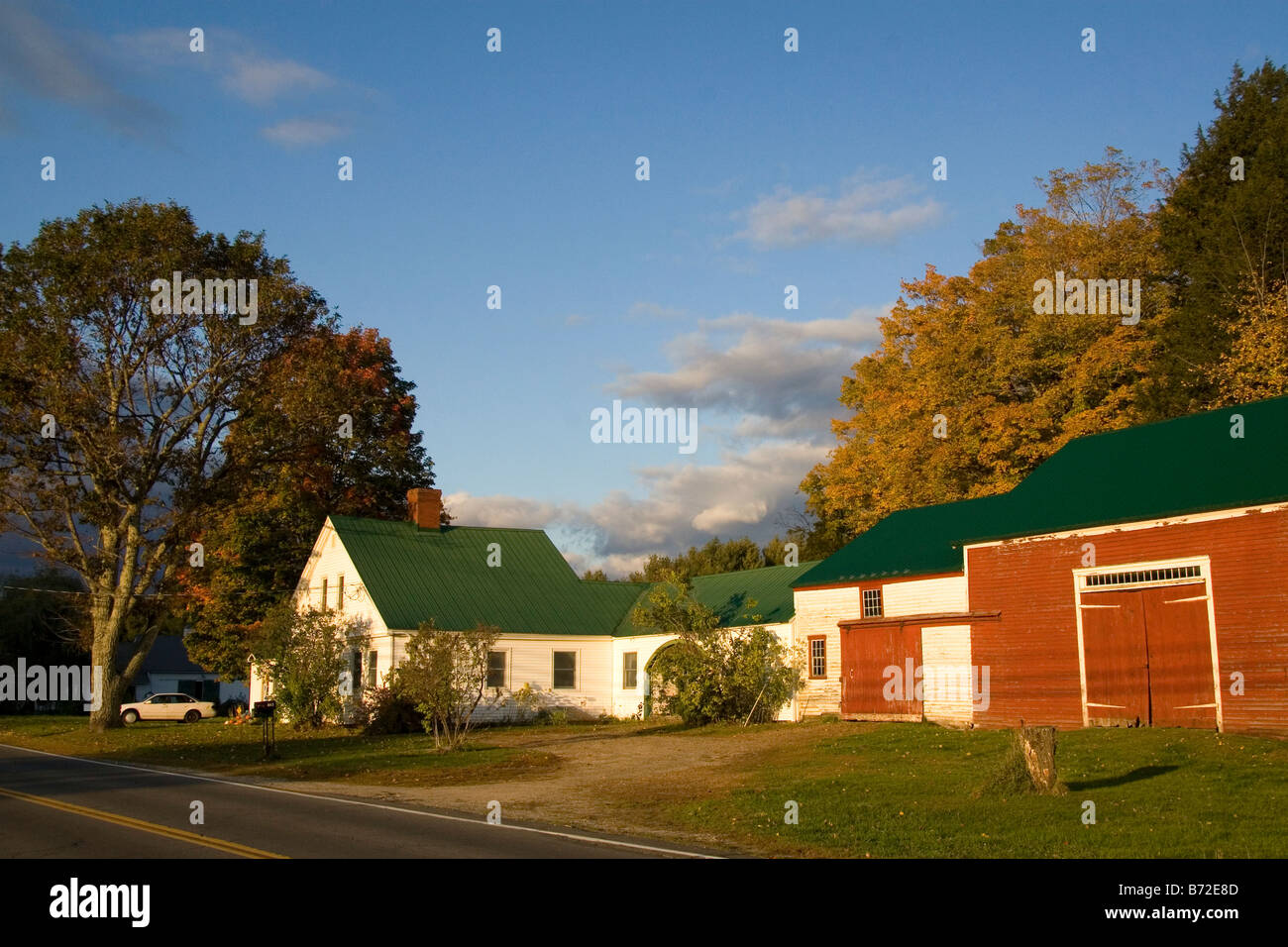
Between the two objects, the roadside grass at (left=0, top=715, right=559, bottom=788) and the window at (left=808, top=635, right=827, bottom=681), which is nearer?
the roadside grass at (left=0, top=715, right=559, bottom=788)

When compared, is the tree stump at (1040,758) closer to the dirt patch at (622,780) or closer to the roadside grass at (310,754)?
the dirt patch at (622,780)

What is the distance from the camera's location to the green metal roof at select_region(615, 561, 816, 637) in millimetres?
36656

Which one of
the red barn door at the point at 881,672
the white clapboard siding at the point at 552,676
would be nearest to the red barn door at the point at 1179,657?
the red barn door at the point at 881,672

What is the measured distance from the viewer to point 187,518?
128 ft

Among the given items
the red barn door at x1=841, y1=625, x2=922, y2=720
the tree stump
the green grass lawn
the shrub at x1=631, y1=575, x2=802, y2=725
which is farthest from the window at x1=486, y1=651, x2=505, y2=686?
the tree stump

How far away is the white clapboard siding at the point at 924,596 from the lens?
30.0m

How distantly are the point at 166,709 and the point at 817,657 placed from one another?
3610cm

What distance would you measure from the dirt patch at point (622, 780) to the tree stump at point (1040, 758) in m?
5.16

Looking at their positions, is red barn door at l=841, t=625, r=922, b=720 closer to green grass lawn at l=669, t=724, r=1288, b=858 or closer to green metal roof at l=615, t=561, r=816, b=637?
green metal roof at l=615, t=561, r=816, b=637

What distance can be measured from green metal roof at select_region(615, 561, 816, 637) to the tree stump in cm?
1856
